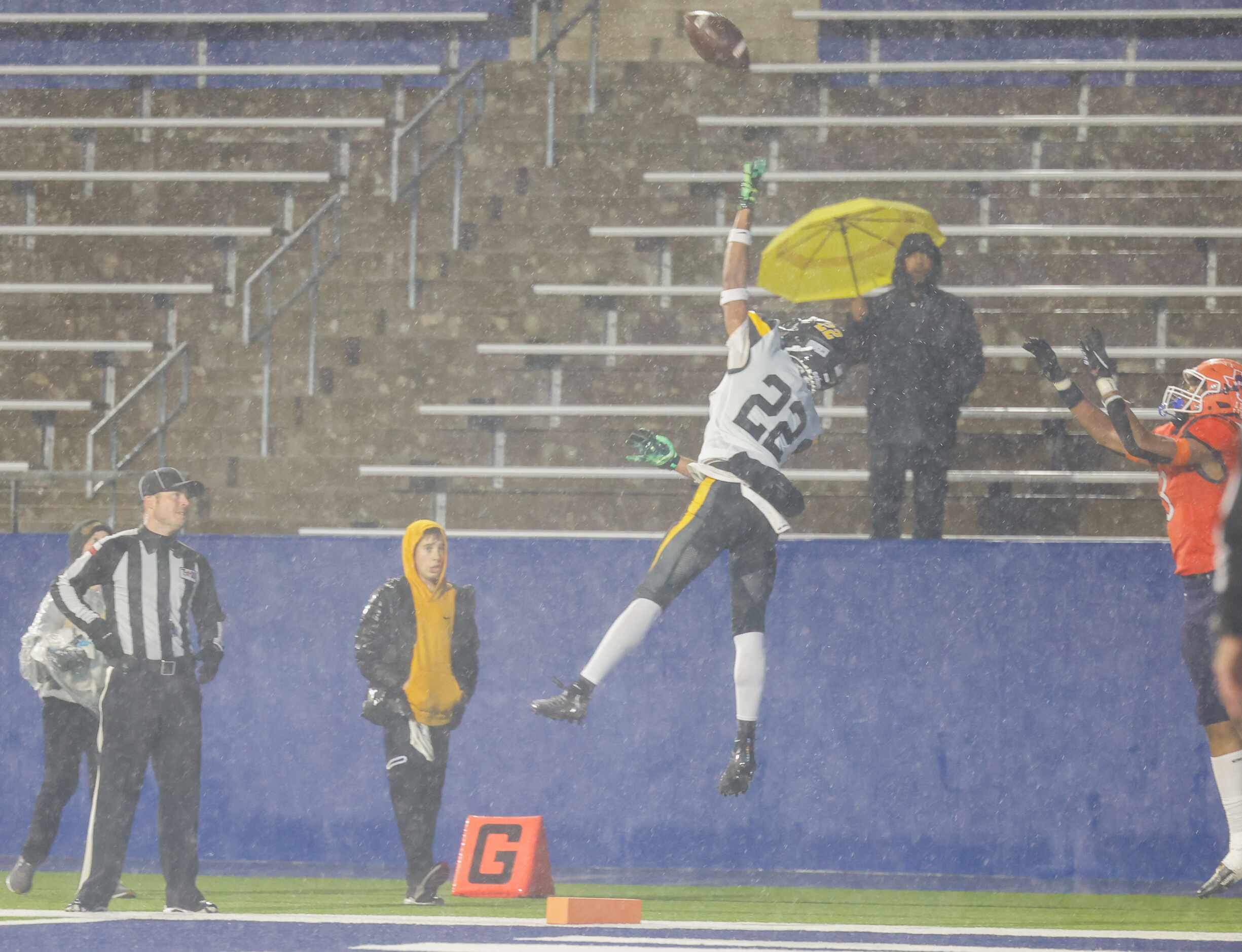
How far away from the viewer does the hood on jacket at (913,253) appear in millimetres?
9852

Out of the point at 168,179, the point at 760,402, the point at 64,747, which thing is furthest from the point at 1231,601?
the point at 168,179

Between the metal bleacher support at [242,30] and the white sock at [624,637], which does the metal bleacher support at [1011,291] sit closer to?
the metal bleacher support at [242,30]

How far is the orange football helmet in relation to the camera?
28.8 ft

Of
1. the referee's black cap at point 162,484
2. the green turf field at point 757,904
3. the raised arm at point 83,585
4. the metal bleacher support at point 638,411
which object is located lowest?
the green turf field at point 757,904

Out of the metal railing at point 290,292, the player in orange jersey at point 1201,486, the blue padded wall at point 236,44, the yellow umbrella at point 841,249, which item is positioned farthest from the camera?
the blue padded wall at point 236,44

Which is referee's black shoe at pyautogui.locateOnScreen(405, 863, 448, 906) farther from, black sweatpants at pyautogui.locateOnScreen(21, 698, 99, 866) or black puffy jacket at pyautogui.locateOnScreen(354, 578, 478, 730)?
black sweatpants at pyautogui.locateOnScreen(21, 698, 99, 866)

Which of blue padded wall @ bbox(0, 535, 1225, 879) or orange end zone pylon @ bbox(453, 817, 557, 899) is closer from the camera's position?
orange end zone pylon @ bbox(453, 817, 557, 899)

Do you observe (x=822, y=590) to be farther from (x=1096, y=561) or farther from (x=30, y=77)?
(x=30, y=77)

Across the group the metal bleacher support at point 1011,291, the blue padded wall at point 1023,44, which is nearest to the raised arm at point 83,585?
the metal bleacher support at point 1011,291

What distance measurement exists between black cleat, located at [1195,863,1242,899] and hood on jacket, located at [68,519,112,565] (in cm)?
553

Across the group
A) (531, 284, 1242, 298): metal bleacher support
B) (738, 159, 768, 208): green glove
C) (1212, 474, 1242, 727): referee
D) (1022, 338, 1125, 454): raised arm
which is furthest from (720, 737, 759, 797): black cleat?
A: (1212, 474, 1242, 727): referee

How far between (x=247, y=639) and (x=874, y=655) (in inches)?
138

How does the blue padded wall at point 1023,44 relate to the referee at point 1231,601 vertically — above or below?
above

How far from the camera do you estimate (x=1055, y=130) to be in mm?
13094
